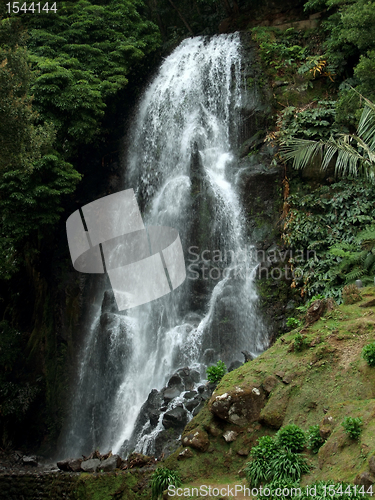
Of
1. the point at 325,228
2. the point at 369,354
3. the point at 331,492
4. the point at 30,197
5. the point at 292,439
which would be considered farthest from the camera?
the point at 30,197

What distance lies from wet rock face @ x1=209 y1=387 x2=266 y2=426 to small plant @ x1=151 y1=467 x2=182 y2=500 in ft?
3.13

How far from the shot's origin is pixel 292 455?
4.52 m

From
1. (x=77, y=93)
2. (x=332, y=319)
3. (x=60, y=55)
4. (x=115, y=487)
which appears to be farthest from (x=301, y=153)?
(x=60, y=55)

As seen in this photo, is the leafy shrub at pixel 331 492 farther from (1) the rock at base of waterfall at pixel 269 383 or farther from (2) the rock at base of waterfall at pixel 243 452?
(1) the rock at base of waterfall at pixel 269 383

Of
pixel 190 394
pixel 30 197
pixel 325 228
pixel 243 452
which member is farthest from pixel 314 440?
pixel 30 197

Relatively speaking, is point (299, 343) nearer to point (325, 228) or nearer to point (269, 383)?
point (269, 383)

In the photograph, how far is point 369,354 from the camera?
5055 mm

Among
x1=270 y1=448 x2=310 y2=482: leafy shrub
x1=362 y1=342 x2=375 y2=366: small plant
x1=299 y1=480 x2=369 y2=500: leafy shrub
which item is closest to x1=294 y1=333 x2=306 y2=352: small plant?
x1=362 y1=342 x2=375 y2=366: small plant

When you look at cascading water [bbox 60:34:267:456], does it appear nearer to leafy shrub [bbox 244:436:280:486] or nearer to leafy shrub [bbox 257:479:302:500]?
leafy shrub [bbox 244:436:280:486]

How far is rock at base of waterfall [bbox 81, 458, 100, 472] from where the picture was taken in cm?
714

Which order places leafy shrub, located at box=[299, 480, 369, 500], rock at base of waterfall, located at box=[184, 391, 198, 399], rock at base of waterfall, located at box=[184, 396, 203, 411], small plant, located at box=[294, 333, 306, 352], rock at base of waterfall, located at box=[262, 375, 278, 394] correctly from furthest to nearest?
rock at base of waterfall, located at box=[184, 391, 198, 399]
rock at base of waterfall, located at box=[184, 396, 203, 411]
small plant, located at box=[294, 333, 306, 352]
rock at base of waterfall, located at box=[262, 375, 278, 394]
leafy shrub, located at box=[299, 480, 369, 500]

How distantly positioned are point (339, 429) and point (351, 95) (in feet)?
27.2

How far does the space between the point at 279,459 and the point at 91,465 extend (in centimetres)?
401

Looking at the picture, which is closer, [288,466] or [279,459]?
[288,466]
